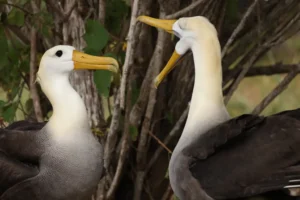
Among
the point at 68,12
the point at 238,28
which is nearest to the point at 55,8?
the point at 68,12

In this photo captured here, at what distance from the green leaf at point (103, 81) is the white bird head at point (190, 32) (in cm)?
43

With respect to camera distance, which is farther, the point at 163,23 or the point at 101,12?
the point at 101,12

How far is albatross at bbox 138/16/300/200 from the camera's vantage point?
4.75m

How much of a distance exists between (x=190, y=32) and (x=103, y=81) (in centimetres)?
67

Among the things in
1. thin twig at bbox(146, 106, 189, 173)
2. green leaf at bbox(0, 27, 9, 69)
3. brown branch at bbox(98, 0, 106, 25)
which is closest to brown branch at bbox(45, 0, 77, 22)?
brown branch at bbox(98, 0, 106, 25)

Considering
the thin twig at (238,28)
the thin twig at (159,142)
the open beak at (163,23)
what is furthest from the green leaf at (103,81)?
the thin twig at (238,28)

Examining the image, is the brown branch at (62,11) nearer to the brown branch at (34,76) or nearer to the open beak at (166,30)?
the brown branch at (34,76)

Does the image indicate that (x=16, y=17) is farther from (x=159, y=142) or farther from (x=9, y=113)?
(x=159, y=142)

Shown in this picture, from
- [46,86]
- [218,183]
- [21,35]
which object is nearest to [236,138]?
[218,183]

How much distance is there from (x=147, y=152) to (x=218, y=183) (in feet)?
5.34

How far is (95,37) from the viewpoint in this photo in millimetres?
5699

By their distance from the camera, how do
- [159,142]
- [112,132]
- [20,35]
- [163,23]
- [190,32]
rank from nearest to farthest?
[190,32], [163,23], [112,132], [159,142], [20,35]

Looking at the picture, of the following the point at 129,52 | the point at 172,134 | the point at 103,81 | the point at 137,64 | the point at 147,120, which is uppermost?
the point at 129,52

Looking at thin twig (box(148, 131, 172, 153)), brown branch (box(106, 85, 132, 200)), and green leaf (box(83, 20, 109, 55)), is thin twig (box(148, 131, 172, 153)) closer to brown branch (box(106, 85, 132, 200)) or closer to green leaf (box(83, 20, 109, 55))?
brown branch (box(106, 85, 132, 200))
